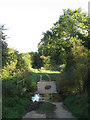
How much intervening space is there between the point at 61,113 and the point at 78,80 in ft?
2.95

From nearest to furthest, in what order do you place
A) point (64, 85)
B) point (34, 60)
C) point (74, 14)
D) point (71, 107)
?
1. point (71, 107)
2. point (64, 85)
3. point (74, 14)
4. point (34, 60)

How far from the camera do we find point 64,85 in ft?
9.74

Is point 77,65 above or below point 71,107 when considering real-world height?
above

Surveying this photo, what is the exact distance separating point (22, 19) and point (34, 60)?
755 inches

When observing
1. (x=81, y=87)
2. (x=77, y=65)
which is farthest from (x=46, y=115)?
(x=77, y=65)

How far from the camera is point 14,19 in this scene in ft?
17.7

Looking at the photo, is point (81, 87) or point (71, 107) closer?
point (71, 107)

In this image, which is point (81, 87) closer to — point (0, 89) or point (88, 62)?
point (88, 62)

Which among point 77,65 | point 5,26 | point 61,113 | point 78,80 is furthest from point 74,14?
point 61,113

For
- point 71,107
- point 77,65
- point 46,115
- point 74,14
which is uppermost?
point 74,14

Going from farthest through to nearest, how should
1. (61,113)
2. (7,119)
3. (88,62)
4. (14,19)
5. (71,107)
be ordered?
1. (14,19)
2. (7,119)
3. (88,62)
4. (61,113)
5. (71,107)

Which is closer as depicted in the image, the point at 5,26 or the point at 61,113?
the point at 61,113

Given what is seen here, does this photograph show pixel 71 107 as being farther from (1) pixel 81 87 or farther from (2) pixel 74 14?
(2) pixel 74 14

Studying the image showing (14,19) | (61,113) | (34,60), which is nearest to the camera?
(61,113)
